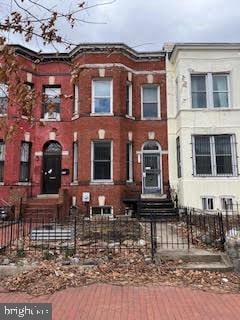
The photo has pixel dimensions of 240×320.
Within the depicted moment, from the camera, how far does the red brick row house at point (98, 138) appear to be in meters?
19.2

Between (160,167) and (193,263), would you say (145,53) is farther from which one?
(193,263)

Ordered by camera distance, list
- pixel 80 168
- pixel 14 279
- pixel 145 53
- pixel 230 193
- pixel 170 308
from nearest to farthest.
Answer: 1. pixel 170 308
2. pixel 14 279
3. pixel 230 193
4. pixel 80 168
5. pixel 145 53

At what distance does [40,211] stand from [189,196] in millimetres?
7096

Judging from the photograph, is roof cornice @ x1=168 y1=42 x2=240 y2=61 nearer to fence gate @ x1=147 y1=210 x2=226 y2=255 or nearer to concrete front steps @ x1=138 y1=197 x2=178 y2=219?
concrete front steps @ x1=138 y1=197 x2=178 y2=219

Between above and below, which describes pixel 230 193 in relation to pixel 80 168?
below

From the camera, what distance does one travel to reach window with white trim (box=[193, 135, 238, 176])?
18.4 metres

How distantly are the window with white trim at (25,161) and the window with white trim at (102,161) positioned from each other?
3857mm

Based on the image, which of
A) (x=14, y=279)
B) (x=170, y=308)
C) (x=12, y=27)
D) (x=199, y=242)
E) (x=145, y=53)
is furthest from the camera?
(x=145, y=53)

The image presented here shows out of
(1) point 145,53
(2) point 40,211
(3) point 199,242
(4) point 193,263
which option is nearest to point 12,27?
(4) point 193,263

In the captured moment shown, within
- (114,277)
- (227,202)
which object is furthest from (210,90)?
(114,277)

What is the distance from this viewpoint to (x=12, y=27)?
4.34m

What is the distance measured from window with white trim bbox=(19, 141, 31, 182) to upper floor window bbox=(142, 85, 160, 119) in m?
6.54

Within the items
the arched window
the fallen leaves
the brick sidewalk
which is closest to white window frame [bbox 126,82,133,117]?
the arched window

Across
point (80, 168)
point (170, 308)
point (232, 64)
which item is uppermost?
point (232, 64)
